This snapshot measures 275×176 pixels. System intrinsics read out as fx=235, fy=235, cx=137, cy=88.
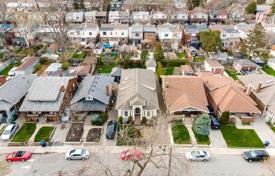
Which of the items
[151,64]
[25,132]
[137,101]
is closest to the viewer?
[25,132]

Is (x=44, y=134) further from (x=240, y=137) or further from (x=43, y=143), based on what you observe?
(x=240, y=137)

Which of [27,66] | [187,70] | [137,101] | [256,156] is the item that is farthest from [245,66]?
[27,66]

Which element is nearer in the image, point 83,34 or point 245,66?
point 245,66

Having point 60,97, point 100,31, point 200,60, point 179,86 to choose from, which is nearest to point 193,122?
point 179,86

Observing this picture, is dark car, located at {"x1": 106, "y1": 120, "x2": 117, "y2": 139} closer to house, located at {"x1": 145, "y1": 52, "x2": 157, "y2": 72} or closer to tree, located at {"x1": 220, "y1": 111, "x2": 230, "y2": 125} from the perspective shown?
tree, located at {"x1": 220, "y1": 111, "x2": 230, "y2": 125}

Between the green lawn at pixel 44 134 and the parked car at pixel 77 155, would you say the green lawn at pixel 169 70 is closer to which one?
the green lawn at pixel 44 134

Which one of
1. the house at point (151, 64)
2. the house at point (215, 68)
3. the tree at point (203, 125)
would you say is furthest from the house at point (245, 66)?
the tree at point (203, 125)
